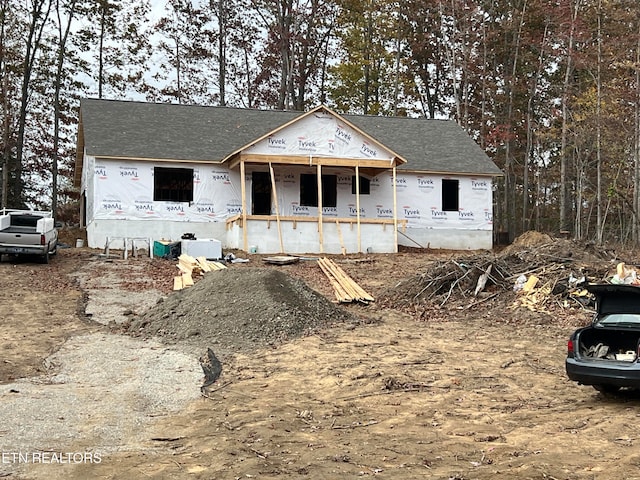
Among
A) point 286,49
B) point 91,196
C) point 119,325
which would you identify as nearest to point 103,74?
point 286,49

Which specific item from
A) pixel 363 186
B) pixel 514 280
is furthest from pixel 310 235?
pixel 514 280

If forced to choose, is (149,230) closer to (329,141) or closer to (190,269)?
(329,141)

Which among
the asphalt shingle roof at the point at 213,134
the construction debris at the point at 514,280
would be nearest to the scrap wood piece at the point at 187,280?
the construction debris at the point at 514,280

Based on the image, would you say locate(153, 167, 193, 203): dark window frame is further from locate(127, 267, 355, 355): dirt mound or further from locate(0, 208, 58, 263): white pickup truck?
locate(127, 267, 355, 355): dirt mound

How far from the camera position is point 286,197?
26.9 m

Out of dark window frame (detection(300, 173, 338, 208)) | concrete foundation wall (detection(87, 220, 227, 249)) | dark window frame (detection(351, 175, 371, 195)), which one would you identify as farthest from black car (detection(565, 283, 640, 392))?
dark window frame (detection(351, 175, 371, 195))

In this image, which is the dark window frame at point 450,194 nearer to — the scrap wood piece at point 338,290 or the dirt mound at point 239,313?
the scrap wood piece at point 338,290

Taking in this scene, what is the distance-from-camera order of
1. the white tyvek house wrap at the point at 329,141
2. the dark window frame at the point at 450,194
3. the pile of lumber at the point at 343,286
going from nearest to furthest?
1. the pile of lumber at the point at 343,286
2. the white tyvek house wrap at the point at 329,141
3. the dark window frame at the point at 450,194

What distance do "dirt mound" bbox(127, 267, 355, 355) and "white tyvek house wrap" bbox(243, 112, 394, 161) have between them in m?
11.7

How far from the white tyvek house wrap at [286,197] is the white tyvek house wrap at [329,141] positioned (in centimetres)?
167

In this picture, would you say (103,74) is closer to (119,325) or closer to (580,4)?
(580,4)

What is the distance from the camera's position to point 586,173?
37.9 meters

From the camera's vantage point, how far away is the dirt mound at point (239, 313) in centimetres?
1172

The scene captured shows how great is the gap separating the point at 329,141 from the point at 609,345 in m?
18.5
